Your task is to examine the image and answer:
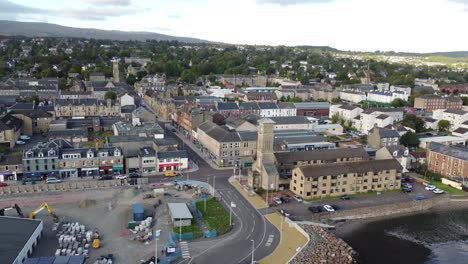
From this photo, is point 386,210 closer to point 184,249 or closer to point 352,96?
point 184,249

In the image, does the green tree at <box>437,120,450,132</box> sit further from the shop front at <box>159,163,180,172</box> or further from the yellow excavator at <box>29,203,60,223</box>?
the yellow excavator at <box>29,203,60,223</box>

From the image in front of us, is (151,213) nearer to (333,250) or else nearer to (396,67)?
(333,250)

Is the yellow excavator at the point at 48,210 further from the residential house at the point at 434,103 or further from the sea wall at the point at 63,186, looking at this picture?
the residential house at the point at 434,103

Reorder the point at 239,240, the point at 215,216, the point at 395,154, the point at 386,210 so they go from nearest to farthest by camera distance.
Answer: the point at 239,240 → the point at 215,216 → the point at 386,210 → the point at 395,154

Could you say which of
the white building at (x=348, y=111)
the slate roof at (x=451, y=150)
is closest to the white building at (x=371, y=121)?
the white building at (x=348, y=111)

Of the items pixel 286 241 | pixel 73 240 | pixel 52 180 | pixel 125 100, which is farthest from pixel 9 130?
pixel 286 241

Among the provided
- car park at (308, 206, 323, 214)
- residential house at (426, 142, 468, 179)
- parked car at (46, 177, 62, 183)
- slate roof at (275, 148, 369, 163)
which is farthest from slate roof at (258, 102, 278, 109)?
parked car at (46, 177, 62, 183)
